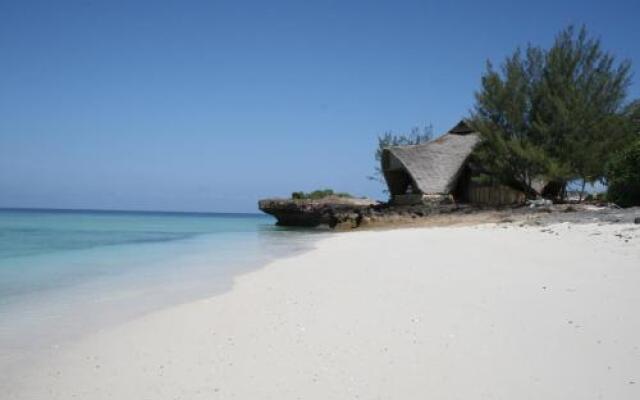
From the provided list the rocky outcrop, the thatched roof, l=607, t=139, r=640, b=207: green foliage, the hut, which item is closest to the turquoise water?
l=607, t=139, r=640, b=207: green foliage

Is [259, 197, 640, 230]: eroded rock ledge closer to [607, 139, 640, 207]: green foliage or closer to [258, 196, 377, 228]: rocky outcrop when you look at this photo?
[258, 196, 377, 228]: rocky outcrop

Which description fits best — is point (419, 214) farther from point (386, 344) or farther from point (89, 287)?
point (386, 344)

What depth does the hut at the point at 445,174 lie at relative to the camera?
21.4 metres

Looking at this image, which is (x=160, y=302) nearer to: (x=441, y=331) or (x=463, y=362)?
(x=441, y=331)

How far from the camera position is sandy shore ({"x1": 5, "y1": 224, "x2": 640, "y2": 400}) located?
98.1 inches

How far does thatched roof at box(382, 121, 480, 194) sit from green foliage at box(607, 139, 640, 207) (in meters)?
7.03

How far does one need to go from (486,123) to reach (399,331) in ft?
58.9

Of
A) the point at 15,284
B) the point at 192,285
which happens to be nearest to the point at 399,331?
the point at 192,285

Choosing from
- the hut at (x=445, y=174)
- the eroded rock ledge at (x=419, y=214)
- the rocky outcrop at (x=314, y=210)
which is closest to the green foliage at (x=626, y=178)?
the eroded rock ledge at (x=419, y=214)

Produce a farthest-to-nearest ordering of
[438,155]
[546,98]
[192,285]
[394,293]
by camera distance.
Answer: [438,155] < [546,98] < [192,285] < [394,293]

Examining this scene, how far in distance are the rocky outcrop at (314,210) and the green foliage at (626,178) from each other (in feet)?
30.5

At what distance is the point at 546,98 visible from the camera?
18.7 meters

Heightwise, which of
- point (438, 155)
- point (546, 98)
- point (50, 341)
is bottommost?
point (50, 341)

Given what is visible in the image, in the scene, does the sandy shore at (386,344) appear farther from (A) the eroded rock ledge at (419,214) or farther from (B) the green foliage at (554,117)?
(B) the green foliage at (554,117)
